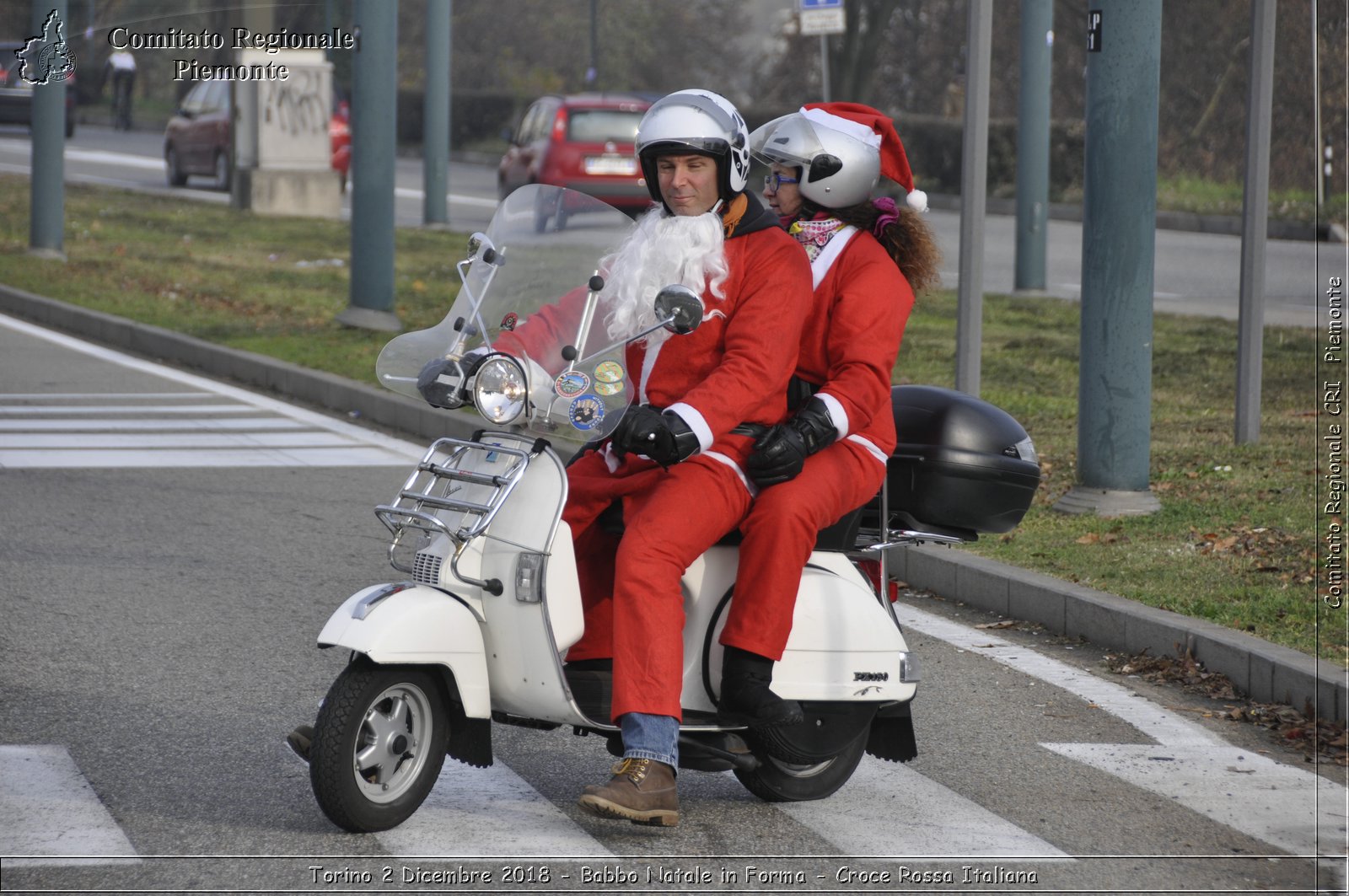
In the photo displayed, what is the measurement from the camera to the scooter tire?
4859 millimetres

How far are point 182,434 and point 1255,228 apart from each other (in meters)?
5.73

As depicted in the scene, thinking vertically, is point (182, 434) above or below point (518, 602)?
below

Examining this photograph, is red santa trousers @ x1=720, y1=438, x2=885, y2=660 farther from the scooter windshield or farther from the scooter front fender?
the scooter front fender

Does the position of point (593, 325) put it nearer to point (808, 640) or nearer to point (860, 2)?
point (808, 640)

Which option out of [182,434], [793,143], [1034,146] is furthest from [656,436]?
[1034,146]

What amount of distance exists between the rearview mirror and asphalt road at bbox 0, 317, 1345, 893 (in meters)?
1.20

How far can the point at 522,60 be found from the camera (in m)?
52.7

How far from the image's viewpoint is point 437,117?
76.5 feet

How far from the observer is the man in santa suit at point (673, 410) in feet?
14.4

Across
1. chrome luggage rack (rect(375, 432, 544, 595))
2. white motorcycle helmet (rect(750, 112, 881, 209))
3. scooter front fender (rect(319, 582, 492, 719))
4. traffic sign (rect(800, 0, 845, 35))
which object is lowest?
scooter front fender (rect(319, 582, 492, 719))

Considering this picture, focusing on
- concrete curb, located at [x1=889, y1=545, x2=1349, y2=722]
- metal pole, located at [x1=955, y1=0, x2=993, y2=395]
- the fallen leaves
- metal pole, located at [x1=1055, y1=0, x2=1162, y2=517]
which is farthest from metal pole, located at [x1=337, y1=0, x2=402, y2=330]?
the fallen leaves

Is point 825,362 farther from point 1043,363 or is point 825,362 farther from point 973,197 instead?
point 1043,363

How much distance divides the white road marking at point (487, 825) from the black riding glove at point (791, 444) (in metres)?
0.94

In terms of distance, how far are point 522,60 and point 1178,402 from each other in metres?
43.3
